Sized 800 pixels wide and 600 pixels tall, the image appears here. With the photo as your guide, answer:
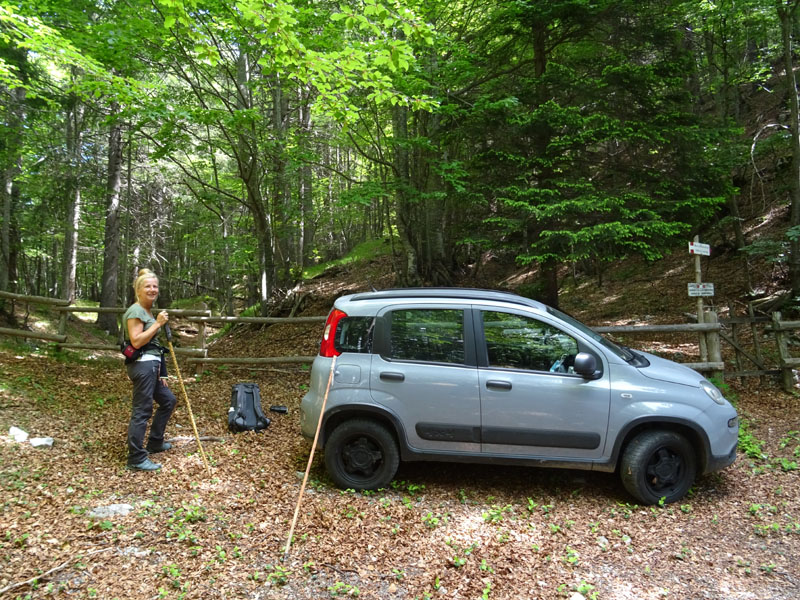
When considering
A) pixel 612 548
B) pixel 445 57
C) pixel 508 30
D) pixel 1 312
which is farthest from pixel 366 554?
pixel 1 312

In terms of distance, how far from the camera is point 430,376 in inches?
169

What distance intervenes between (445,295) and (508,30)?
21.7 feet

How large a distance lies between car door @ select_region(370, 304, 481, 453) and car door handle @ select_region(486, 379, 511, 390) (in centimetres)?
12

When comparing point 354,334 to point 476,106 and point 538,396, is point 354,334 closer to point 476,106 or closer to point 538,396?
point 538,396

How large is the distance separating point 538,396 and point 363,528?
1.85 metres

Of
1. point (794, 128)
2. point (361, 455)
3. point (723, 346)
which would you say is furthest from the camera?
point (723, 346)

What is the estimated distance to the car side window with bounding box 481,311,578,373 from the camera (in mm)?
4281

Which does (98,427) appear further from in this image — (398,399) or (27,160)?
(27,160)

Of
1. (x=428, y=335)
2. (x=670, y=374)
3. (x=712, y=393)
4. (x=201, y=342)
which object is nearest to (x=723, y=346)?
(x=712, y=393)

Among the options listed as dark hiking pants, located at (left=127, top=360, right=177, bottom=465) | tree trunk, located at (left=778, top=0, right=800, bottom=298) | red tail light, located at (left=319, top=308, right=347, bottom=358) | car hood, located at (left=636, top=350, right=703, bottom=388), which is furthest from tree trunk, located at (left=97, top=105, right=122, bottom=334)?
tree trunk, located at (left=778, top=0, right=800, bottom=298)

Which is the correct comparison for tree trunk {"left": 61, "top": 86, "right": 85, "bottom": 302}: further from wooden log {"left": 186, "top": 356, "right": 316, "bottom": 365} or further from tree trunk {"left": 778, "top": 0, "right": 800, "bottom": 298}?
tree trunk {"left": 778, "top": 0, "right": 800, "bottom": 298}

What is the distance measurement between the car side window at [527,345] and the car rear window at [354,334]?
1117mm

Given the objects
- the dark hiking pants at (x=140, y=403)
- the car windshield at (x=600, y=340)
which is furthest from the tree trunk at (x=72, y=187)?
the car windshield at (x=600, y=340)

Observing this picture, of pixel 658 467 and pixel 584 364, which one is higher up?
pixel 584 364
